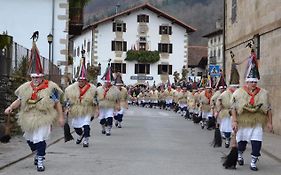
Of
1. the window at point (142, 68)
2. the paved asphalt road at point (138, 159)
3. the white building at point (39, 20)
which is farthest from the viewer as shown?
the window at point (142, 68)

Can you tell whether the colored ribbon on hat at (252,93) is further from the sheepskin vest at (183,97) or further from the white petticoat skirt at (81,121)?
the sheepskin vest at (183,97)

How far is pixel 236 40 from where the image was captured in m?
29.1

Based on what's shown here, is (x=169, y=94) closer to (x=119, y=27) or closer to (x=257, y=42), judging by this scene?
(x=257, y=42)

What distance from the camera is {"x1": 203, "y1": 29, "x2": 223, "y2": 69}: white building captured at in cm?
7869

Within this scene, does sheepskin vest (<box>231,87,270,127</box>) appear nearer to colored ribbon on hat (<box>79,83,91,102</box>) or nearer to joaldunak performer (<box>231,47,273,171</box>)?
joaldunak performer (<box>231,47,273,171</box>)

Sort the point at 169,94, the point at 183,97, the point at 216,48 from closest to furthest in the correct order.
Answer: the point at 183,97
the point at 169,94
the point at 216,48

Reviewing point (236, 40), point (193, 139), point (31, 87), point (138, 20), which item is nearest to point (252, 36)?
point (236, 40)

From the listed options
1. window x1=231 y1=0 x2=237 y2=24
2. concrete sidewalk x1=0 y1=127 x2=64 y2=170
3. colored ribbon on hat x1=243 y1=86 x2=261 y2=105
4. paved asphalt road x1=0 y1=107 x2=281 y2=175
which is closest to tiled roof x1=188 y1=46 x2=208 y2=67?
window x1=231 y1=0 x2=237 y2=24

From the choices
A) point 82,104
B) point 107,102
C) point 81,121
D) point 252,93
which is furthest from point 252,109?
point 107,102

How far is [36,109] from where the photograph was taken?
11367 mm

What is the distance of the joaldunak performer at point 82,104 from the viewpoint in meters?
15.3

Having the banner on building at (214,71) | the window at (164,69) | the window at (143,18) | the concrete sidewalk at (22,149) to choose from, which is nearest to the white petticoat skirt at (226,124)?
the concrete sidewalk at (22,149)

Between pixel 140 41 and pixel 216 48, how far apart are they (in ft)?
39.7

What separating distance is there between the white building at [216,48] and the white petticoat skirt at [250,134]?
217ft
